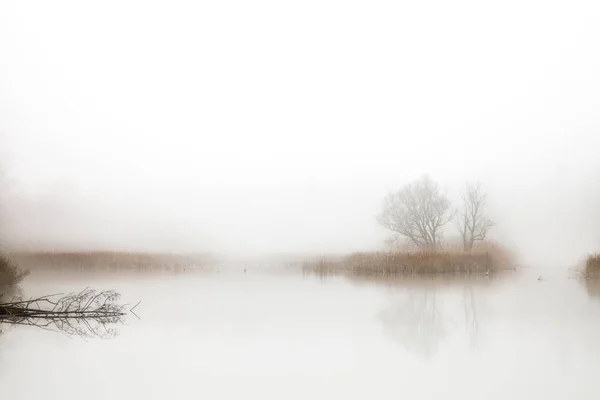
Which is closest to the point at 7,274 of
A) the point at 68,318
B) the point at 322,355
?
the point at 68,318

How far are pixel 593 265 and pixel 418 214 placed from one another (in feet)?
58.0

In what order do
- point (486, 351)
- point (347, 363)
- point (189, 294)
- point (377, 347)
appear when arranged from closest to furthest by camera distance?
point (347, 363) < point (486, 351) < point (377, 347) < point (189, 294)

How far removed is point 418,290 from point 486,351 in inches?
375

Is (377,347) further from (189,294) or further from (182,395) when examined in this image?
(189,294)

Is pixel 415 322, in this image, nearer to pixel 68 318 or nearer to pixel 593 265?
pixel 68 318

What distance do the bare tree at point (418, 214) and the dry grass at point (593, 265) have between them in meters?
16.2

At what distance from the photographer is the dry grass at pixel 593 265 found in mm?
19609

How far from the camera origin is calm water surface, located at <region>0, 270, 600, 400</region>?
488 cm

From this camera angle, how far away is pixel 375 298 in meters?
13.8

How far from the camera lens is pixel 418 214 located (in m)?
37.2

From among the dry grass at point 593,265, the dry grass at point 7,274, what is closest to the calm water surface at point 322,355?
the dry grass at point 7,274

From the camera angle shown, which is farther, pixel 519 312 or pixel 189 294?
pixel 189 294

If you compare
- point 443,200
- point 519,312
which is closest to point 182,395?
point 519,312

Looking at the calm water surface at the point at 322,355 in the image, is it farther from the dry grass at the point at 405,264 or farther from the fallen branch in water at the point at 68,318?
the dry grass at the point at 405,264
